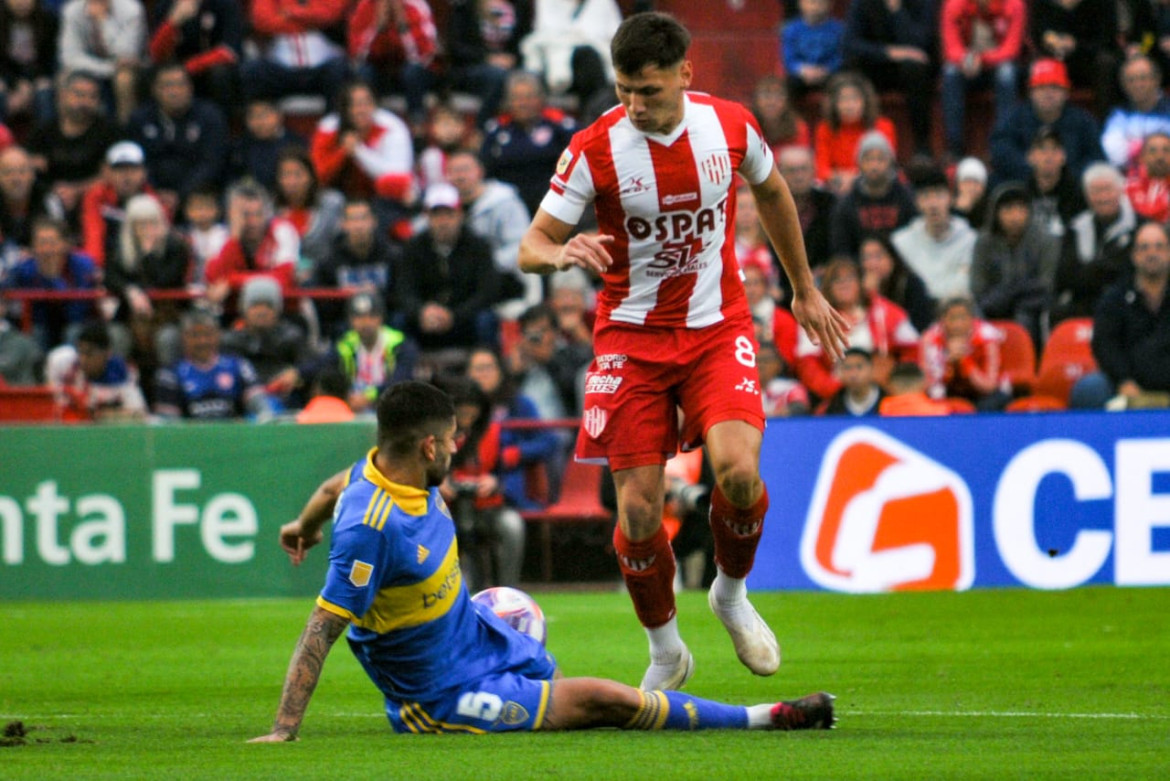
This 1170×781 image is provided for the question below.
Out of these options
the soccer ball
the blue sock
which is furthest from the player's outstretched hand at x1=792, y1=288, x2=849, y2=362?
the blue sock

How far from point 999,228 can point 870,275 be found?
45.9 inches

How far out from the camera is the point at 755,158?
7688 mm

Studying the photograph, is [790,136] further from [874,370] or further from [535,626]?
Answer: [535,626]

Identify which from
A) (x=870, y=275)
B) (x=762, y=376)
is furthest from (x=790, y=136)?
(x=762, y=376)

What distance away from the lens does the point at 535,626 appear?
7414 millimetres

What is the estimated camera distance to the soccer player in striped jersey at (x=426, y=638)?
249 inches

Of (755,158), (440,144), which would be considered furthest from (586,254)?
(440,144)

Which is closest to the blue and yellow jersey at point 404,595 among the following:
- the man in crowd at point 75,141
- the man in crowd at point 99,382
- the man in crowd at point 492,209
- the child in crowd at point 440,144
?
the man in crowd at point 99,382

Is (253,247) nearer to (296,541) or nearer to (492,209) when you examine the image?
(492,209)

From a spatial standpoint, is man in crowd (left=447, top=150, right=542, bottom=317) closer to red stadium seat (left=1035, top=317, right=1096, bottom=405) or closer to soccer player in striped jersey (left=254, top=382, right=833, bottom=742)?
red stadium seat (left=1035, top=317, right=1096, bottom=405)

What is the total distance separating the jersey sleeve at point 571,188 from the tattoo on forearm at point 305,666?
197cm

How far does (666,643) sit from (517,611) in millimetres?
719

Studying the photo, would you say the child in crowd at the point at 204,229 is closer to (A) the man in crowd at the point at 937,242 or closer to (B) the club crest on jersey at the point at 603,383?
(A) the man in crowd at the point at 937,242

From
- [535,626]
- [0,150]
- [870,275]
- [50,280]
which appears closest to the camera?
[535,626]
